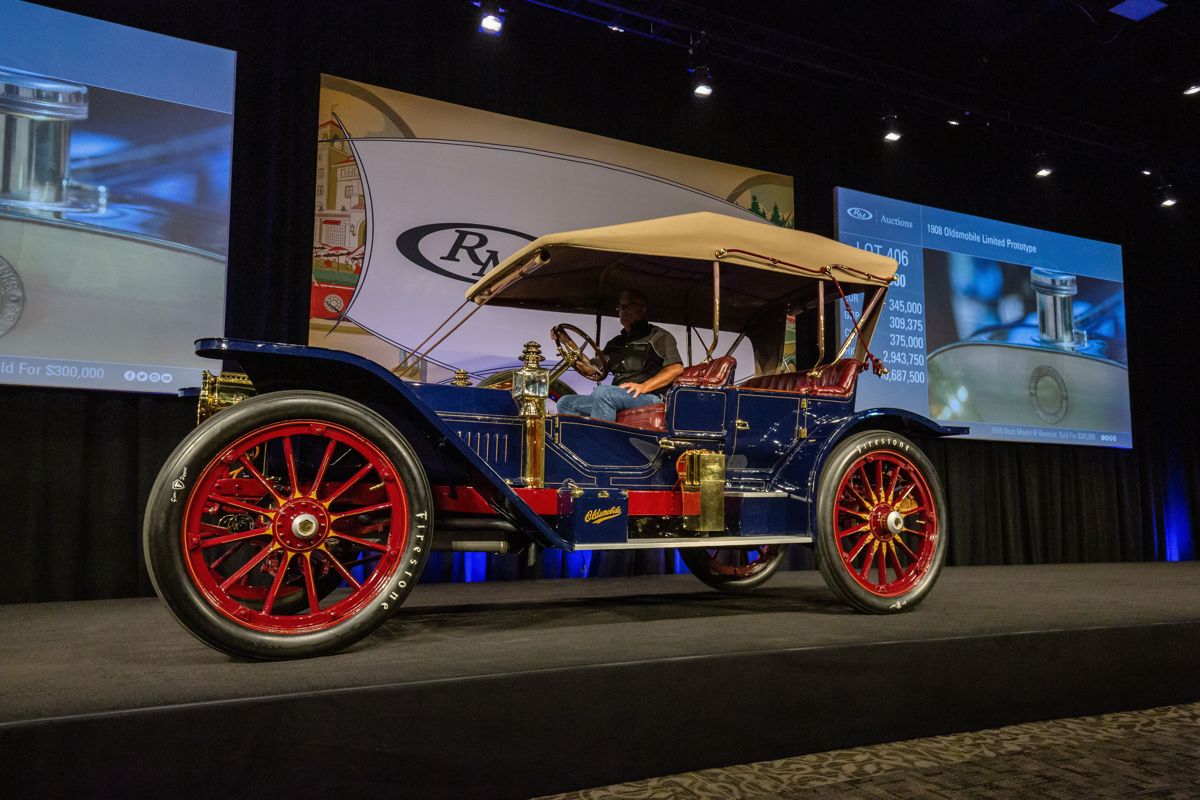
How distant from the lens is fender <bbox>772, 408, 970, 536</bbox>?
323 centimetres

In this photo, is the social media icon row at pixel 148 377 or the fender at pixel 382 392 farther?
the social media icon row at pixel 148 377

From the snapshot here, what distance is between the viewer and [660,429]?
3.16 meters

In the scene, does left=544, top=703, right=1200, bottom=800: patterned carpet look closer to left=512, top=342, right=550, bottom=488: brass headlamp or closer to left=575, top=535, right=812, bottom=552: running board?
left=575, top=535, right=812, bottom=552: running board

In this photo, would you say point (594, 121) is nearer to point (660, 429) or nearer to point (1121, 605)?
point (660, 429)

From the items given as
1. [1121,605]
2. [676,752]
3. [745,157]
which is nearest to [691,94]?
[745,157]

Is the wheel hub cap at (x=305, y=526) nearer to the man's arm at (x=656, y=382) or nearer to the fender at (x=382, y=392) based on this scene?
the fender at (x=382, y=392)

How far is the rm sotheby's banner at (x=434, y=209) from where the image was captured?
201 inches

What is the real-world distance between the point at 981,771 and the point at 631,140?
5.20m

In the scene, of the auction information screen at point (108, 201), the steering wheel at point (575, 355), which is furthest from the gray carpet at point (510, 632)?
the auction information screen at point (108, 201)

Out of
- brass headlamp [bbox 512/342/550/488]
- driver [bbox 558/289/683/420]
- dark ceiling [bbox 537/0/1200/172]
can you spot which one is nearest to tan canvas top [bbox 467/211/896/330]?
driver [bbox 558/289/683/420]

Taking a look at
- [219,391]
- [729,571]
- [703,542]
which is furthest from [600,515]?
[729,571]

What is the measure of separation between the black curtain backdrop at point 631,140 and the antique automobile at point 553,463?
69.7 inches

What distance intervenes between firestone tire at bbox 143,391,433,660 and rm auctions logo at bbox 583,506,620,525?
26.6 inches

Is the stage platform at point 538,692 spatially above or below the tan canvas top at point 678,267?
below
